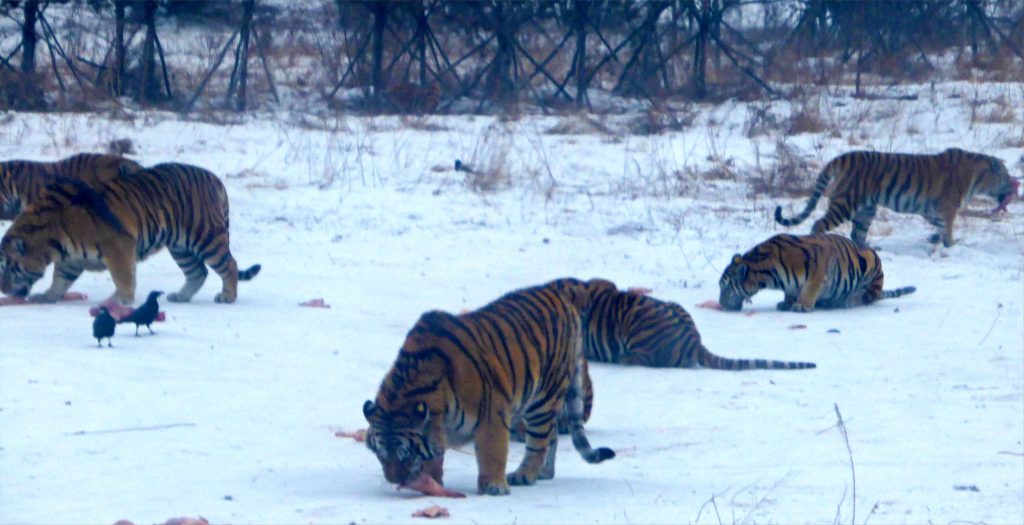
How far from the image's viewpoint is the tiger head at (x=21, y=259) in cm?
957

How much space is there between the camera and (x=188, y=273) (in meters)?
10.2

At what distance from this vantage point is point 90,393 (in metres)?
6.69

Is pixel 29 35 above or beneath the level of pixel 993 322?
above

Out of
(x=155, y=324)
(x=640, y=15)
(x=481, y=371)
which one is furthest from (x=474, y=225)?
(x=640, y=15)

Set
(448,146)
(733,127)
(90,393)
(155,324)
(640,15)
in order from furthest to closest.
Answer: (640,15) < (733,127) < (448,146) < (155,324) < (90,393)

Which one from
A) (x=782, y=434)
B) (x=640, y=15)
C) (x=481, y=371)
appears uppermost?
(x=640, y=15)

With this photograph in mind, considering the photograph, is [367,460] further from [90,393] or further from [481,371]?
[90,393]

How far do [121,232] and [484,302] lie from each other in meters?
2.79

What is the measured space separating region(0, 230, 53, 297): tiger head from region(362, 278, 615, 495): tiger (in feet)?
16.1

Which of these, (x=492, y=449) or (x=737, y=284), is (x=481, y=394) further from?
(x=737, y=284)

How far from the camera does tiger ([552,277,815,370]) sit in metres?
8.59

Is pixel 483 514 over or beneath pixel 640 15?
beneath

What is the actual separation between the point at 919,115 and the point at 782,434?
1397cm

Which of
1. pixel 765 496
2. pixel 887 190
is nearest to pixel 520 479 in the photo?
pixel 765 496
